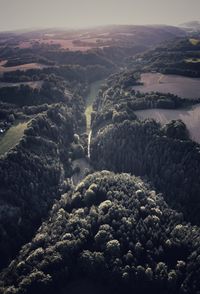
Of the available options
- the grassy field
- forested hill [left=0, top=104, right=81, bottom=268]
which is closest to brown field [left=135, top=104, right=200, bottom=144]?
forested hill [left=0, top=104, right=81, bottom=268]

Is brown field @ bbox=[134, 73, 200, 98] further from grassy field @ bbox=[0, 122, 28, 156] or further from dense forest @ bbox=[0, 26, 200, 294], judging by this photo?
grassy field @ bbox=[0, 122, 28, 156]

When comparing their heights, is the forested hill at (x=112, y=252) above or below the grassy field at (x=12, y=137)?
below

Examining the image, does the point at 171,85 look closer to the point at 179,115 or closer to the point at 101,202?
the point at 179,115

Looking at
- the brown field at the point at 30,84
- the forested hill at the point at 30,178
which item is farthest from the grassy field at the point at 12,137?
the brown field at the point at 30,84

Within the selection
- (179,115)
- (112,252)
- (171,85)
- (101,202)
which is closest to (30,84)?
(171,85)

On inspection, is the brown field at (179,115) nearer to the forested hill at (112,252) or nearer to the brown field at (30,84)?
the forested hill at (112,252)
